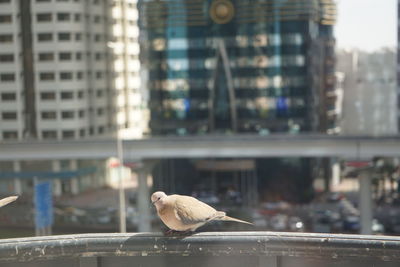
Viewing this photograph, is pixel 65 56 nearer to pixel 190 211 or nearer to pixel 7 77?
Result: pixel 7 77

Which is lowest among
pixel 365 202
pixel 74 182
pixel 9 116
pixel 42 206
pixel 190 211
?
pixel 74 182

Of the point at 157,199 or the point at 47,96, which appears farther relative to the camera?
the point at 47,96

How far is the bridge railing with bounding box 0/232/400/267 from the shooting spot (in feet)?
15.4

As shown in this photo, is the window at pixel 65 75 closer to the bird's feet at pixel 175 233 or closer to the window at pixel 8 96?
the window at pixel 8 96

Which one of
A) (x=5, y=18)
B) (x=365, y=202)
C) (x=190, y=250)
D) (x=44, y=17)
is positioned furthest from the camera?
(x=44, y=17)

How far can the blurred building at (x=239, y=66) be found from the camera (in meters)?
40.7

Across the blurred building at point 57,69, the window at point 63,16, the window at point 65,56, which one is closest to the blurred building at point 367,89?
the blurred building at point 57,69

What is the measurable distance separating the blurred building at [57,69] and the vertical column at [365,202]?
16080mm

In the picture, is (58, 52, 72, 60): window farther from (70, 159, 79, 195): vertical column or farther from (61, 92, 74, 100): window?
(70, 159, 79, 195): vertical column

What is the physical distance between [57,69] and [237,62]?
10.8 meters

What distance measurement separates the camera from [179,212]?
16.0 ft

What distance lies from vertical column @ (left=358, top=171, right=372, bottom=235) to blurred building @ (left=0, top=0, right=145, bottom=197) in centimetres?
1608

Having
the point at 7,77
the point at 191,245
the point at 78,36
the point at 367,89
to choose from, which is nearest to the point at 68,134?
the point at 7,77

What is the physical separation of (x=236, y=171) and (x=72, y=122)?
421 inches
